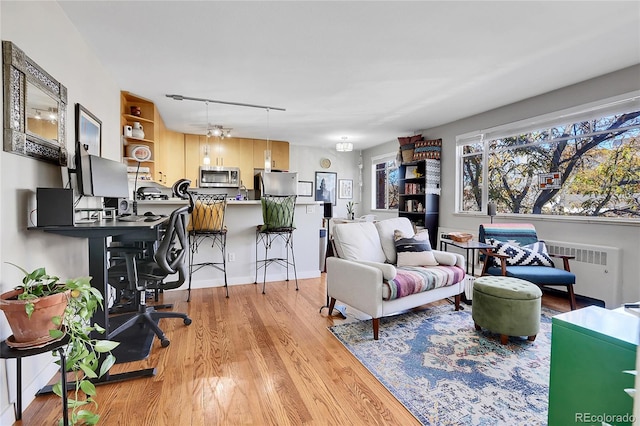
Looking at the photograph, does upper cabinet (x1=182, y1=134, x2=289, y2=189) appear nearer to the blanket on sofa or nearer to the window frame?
the window frame

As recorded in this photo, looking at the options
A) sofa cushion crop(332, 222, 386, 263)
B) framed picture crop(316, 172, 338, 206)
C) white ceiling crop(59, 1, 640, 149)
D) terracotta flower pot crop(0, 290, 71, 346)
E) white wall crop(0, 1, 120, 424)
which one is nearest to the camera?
terracotta flower pot crop(0, 290, 71, 346)

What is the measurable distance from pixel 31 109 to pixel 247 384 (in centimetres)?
204

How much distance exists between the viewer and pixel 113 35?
95.6 inches

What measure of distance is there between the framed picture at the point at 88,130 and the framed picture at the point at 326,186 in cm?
509

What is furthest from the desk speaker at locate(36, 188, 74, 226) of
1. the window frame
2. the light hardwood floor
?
the window frame

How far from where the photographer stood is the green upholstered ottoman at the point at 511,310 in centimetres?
223

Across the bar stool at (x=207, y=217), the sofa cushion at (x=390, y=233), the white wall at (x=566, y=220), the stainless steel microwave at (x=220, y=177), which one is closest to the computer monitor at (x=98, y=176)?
the bar stool at (x=207, y=217)

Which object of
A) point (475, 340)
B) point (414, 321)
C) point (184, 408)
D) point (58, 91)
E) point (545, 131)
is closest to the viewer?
point (184, 408)

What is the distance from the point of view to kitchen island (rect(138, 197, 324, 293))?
373 cm

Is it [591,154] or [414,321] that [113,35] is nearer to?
[414,321]

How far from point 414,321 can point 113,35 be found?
3.58 m

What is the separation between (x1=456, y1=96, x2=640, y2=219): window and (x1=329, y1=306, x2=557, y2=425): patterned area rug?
167cm

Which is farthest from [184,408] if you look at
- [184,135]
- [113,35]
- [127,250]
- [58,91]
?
[184,135]

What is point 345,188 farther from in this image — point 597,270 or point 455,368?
point 455,368
